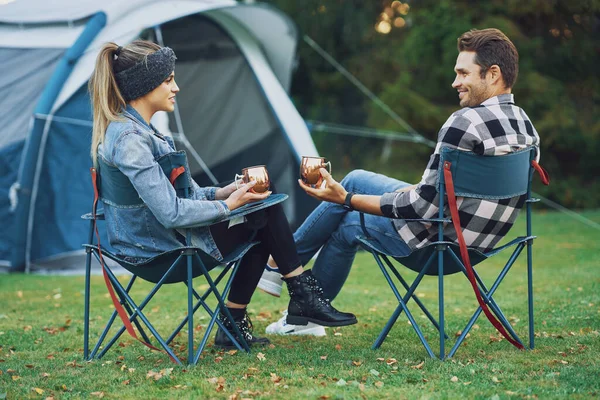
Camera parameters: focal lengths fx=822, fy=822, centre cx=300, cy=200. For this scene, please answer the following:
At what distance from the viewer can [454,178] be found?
3.08 m

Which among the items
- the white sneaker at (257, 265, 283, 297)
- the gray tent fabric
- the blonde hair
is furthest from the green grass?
the gray tent fabric

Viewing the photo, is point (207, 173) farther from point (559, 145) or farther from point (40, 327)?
point (559, 145)

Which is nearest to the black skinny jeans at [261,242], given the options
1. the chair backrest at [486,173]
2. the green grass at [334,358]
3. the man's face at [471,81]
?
the green grass at [334,358]

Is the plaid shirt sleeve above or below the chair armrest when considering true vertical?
above

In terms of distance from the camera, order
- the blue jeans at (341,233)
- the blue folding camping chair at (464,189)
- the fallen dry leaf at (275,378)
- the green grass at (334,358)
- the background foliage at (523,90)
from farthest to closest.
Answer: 1. the background foliage at (523,90)
2. the blue jeans at (341,233)
3. the blue folding camping chair at (464,189)
4. the fallen dry leaf at (275,378)
5. the green grass at (334,358)

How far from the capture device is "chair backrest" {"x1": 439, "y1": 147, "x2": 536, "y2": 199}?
10.1ft

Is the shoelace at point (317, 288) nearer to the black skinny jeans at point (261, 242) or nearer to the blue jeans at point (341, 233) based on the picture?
the black skinny jeans at point (261, 242)

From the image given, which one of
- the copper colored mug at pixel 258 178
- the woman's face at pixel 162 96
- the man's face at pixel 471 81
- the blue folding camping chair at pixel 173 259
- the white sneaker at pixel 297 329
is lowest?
the white sneaker at pixel 297 329

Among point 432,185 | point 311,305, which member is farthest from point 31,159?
point 432,185

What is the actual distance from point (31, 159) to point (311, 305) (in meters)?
3.68

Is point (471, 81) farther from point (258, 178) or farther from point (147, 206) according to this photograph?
point (147, 206)

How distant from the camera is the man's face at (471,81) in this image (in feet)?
10.6

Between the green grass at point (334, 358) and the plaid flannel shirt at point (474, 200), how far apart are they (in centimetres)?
50

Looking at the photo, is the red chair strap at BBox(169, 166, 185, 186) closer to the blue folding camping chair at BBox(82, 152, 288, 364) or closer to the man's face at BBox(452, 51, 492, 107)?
the blue folding camping chair at BBox(82, 152, 288, 364)
